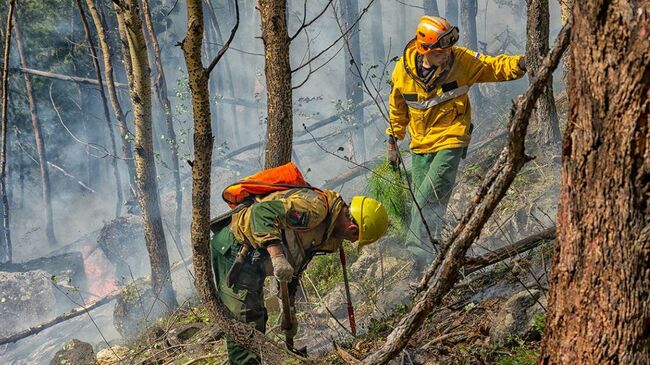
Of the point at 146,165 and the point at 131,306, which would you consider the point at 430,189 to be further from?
the point at 131,306

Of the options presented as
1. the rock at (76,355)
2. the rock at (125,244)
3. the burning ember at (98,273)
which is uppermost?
the rock at (76,355)

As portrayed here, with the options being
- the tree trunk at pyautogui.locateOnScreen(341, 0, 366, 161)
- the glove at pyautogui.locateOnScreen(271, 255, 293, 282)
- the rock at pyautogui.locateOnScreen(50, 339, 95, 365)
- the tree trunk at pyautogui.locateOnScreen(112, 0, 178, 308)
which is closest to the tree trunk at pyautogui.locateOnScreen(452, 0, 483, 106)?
the tree trunk at pyautogui.locateOnScreen(341, 0, 366, 161)

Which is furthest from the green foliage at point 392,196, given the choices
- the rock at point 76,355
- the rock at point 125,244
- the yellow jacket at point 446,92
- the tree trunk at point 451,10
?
the tree trunk at point 451,10

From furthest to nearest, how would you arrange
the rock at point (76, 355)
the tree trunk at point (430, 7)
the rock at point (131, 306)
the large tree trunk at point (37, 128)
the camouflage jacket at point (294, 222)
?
1. the tree trunk at point (430, 7)
2. the large tree trunk at point (37, 128)
3. the rock at point (131, 306)
4. the rock at point (76, 355)
5. the camouflage jacket at point (294, 222)

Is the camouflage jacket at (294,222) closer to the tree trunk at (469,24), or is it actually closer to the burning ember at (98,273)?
the burning ember at (98,273)

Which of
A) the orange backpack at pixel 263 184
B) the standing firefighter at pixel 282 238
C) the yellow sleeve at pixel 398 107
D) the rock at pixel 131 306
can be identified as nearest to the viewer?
the standing firefighter at pixel 282 238

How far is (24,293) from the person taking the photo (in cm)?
1504

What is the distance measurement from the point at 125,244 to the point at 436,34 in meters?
12.2

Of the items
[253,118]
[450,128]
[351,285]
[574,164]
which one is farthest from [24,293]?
[253,118]

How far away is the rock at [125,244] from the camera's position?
16109 mm

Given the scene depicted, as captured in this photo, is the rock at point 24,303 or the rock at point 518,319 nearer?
the rock at point 518,319

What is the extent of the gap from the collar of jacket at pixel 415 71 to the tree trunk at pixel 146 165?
256cm

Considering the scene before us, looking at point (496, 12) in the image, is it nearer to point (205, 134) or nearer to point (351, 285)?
point (351, 285)

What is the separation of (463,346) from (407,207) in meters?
2.96
